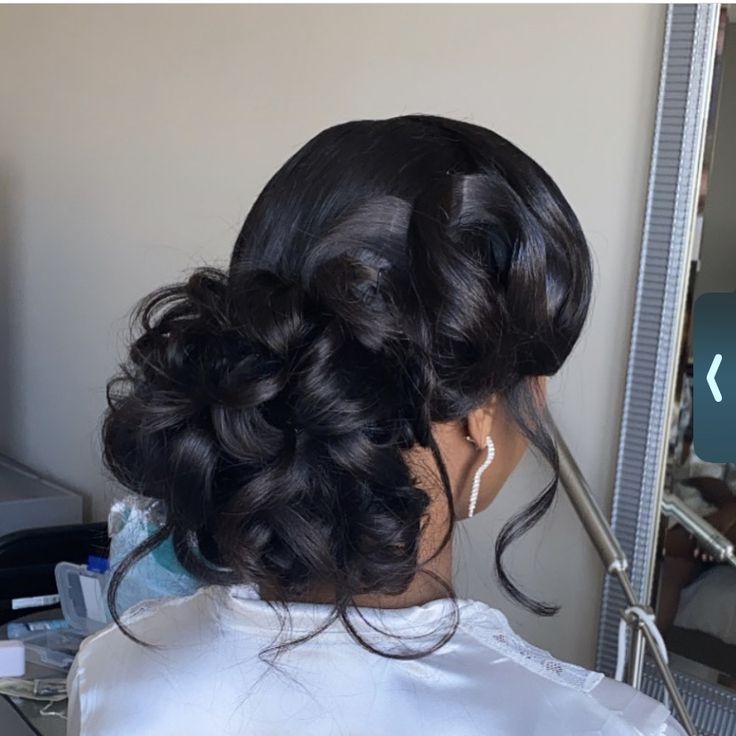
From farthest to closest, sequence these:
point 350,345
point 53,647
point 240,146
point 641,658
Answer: point 240,146, point 53,647, point 641,658, point 350,345

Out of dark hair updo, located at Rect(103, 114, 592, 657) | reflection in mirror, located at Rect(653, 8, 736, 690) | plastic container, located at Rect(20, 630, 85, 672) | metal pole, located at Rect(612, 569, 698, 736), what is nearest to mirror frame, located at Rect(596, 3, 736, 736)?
reflection in mirror, located at Rect(653, 8, 736, 690)

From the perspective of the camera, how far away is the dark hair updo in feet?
2.02

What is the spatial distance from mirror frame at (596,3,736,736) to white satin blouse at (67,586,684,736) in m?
0.46

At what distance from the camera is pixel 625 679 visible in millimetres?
1005

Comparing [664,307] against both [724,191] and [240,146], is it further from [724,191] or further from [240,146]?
[240,146]

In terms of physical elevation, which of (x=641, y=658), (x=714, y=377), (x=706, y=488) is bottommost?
(x=641, y=658)

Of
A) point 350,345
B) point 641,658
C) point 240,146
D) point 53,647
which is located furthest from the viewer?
point 240,146

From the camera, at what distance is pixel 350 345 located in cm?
62

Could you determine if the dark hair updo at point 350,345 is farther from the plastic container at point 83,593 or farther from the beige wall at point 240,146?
the plastic container at point 83,593

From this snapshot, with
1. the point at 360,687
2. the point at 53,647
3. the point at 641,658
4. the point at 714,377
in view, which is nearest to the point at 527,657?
the point at 360,687

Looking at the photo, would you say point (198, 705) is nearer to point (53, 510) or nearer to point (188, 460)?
point (188, 460)

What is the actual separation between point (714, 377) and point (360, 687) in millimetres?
581

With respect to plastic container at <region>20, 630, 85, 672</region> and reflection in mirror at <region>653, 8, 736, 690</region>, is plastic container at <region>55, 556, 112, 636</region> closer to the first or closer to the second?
plastic container at <region>20, 630, 85, 672</region>

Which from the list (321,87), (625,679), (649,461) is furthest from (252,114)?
(625,679)
